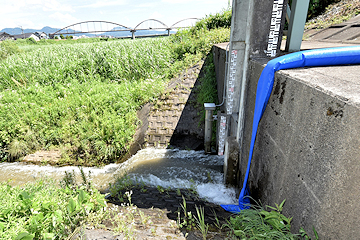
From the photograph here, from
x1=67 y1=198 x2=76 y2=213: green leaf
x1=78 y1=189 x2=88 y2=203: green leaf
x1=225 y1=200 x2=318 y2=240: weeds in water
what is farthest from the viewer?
x1=78 y1=189 x2=88 y2=203: green leaf

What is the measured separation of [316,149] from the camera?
1684mm

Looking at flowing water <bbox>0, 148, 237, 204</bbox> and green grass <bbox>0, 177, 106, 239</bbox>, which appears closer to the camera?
green grass <bbox>0, 177, 106, 239</bbox>

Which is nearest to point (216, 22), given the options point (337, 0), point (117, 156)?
point (337, 0)

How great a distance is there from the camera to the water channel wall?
4.48ft

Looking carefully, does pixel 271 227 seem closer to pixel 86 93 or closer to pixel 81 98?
pixel 81 98

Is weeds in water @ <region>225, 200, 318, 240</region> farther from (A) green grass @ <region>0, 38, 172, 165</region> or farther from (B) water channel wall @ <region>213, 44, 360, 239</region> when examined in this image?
(A) green grass @ <region>0, 38, 172, 165</region>

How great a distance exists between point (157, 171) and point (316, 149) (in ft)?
15.1

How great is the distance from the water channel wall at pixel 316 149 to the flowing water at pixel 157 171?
2.23 m

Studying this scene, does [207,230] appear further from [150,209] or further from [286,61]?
[286,61]

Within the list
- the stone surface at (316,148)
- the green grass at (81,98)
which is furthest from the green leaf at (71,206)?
the green grass at (81,98)

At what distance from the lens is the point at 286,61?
2.39m

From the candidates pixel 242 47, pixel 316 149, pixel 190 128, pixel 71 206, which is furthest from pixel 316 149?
pixel 190 128

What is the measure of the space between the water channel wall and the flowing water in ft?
7.32

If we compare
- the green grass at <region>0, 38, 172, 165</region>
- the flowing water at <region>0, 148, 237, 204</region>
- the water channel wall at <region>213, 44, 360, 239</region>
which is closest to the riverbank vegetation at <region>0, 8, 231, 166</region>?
the green grass at <region>0, 38, 172, 165</region>
